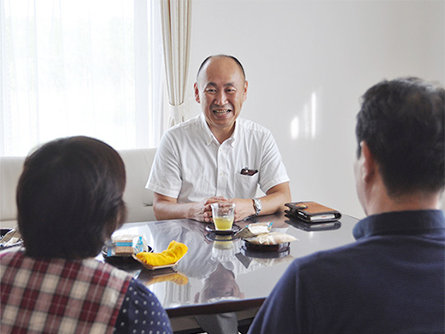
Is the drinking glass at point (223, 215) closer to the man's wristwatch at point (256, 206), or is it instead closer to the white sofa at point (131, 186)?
the man's wristwatch at point (256, 206)

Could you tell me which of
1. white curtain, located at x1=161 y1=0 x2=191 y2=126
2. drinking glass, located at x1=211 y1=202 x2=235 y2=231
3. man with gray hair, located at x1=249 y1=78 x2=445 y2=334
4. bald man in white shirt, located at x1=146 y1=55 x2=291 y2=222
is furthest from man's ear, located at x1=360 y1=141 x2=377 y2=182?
white curtain, located at x1=161 y1=0 x2=191 y2=126

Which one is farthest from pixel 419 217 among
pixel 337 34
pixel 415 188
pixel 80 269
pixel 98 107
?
pixel 337 34

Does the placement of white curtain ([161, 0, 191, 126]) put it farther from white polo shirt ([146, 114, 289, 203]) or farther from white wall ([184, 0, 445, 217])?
white polo shirt ([146, 114, 289, 203])

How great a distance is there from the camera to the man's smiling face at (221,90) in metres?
2.37

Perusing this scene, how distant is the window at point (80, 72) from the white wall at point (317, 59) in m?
0.41

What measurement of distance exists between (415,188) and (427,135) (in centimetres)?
10

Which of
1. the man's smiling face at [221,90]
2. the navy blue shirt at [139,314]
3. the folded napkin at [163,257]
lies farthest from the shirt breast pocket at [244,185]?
the navy blue shirt at [139,314]

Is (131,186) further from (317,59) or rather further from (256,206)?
(317,59)

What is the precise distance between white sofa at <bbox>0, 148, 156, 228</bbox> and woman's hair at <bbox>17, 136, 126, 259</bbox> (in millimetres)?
1651

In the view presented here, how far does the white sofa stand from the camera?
8.52 feet

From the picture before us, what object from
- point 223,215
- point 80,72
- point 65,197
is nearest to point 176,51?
point 80,72

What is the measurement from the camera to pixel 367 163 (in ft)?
2.74

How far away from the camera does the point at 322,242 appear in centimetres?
166

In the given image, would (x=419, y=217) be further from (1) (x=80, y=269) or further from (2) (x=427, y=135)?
(1) (x=80, y=269)
